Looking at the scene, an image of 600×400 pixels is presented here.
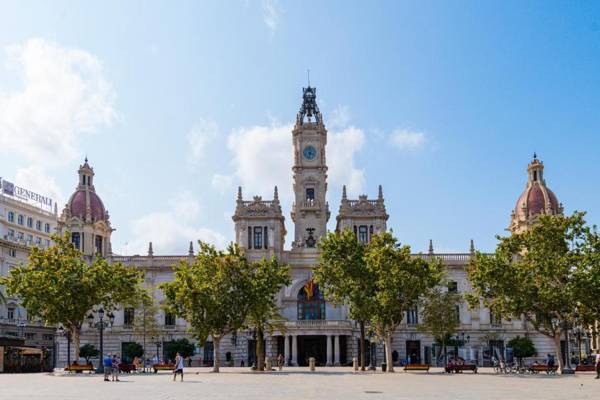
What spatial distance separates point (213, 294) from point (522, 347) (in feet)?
136

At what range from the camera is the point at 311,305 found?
100 m

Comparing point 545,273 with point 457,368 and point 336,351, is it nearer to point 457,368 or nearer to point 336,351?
point 457,368

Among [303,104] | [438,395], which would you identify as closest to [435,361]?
[303,104]

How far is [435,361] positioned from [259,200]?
31.2m

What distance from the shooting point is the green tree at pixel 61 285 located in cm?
6431

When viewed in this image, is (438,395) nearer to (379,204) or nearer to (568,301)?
(568,301)

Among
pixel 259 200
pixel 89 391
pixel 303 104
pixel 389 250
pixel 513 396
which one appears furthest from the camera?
pixel 303 104

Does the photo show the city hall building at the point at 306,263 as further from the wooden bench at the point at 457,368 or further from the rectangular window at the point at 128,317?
the wooden bench at the point at 457,368

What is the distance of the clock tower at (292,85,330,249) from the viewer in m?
103

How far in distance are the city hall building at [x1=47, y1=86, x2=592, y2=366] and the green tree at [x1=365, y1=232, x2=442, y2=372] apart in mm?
26485

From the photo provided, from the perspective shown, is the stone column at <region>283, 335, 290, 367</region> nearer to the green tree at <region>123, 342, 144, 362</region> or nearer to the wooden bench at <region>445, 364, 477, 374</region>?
the green tree at <region>123, 342, 144, 362</region>

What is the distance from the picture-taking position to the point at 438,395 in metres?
34.5

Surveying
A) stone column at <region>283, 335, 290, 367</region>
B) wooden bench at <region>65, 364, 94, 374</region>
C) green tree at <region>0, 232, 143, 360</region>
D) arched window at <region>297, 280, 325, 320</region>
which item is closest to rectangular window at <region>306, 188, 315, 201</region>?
arched window at <region>297, 280, 325, 320</region>

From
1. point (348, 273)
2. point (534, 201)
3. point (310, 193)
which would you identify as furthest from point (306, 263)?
point (534, 201)
